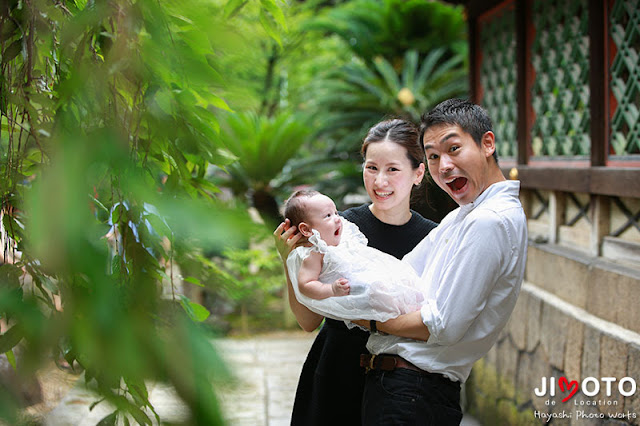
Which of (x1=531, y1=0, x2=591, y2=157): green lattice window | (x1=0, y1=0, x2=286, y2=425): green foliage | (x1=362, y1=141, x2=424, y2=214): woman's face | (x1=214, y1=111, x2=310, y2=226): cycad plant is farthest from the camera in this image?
(x1=214, y1=111, x2=310, y2=226): cycad plant

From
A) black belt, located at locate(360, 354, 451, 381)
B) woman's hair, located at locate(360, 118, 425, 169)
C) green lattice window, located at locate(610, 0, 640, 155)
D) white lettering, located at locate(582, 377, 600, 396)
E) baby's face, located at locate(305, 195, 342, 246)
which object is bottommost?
white lettering, located at locate(582, 377, 600, 396)

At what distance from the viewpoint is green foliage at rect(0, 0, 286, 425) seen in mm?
624

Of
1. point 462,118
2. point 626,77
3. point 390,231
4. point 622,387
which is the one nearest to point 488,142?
point 462,118

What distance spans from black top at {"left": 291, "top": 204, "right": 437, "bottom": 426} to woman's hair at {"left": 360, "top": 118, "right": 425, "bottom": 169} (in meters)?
0.23

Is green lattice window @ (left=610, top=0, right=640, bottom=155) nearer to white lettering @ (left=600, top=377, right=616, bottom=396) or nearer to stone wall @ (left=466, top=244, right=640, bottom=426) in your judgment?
stone wall @ (left=466, top=244, right=640, bottom=426)

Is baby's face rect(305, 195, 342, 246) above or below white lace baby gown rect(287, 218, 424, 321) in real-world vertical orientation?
above

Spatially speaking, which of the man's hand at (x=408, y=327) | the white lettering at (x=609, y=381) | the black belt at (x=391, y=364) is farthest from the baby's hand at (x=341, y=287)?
the white lettering at (x=609, y=381)

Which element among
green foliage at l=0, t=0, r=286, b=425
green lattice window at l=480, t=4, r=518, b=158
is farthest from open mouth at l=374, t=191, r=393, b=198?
green lattice window at l=480, t=4, r=518, b=158

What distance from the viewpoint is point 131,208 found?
0.89 meters

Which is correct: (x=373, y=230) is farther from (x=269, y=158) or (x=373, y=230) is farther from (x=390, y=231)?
(x=269, y=158)

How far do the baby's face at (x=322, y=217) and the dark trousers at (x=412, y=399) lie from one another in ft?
1.42

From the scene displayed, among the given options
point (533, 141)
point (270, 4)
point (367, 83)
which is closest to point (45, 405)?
point (270, 4)

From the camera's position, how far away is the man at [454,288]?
1.67m

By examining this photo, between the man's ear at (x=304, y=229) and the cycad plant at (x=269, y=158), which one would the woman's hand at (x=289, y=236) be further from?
the cycad plant at (x=269, y=158)
